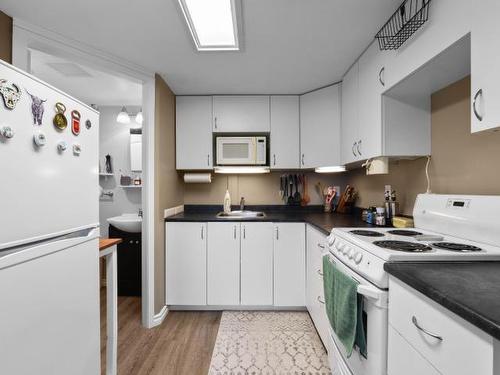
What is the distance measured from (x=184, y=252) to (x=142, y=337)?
741 mm

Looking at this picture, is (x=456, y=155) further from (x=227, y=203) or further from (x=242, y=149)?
(x=227, y=203)

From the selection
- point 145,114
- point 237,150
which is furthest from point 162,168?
point 237,150

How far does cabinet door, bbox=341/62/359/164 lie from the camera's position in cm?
196

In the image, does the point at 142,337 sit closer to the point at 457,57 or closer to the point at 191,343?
the point at 191,343

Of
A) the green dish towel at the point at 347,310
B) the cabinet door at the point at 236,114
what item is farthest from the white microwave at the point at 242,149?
the green dish towel at the point at 347,310

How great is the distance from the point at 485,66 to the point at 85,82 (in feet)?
10.4

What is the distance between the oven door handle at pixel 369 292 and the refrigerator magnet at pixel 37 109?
56.7 inches

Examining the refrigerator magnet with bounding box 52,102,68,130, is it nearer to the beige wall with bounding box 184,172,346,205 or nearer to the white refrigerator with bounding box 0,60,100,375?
the white refrigerator with bounding box 0,60,100,375

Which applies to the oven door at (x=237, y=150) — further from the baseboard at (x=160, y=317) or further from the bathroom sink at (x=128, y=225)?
the baseboard at (x=160, y=317)

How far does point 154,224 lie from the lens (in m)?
2.15

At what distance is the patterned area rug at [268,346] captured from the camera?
163 centimetres

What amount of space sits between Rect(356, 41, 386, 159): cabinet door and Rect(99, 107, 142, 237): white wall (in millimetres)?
2768

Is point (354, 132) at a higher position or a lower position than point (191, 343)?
higher

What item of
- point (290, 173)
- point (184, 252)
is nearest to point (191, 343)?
point (184, 252)
